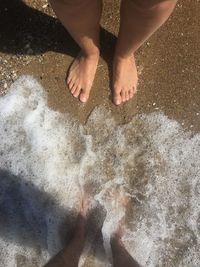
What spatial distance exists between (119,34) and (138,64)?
375mm

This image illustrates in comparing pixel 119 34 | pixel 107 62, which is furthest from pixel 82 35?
pixel 107 62

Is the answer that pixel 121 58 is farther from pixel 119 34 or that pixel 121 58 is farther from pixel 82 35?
pixel 82 35

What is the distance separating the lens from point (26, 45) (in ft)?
7.49

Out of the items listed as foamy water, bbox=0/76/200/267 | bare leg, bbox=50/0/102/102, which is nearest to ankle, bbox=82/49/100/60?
bare leg, bbox=50/0/102/102

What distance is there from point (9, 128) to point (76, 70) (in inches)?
18.4

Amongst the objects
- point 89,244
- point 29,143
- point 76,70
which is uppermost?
point 76,70

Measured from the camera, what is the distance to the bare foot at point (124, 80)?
2172 millimetres

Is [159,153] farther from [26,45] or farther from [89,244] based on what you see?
[26,45]

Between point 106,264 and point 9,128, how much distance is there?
87cm

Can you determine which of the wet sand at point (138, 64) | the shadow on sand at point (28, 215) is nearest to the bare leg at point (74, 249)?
the shadow on sand at point (28, 215)

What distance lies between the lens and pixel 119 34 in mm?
1940

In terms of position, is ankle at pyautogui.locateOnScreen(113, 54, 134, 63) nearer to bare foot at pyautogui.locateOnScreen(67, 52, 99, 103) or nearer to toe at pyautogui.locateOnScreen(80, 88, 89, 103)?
bare foot at pyautogui.locateOnScreen(67, 52, 99, 103)

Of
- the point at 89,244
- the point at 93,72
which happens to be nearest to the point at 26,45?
the point at 93,72

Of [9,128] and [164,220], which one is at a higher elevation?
[9,128]
